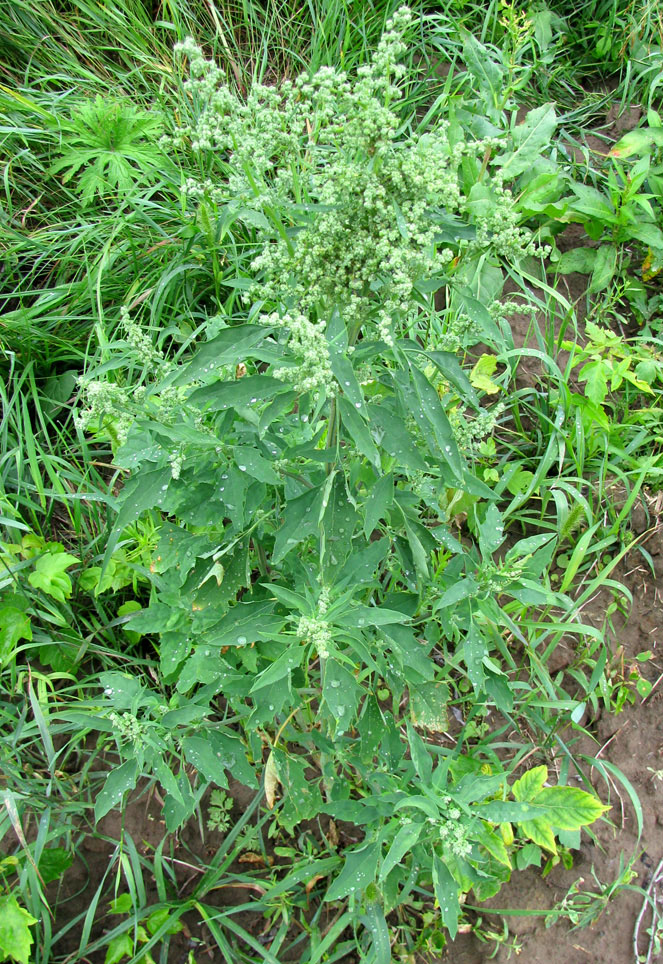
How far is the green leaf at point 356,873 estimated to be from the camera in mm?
1779

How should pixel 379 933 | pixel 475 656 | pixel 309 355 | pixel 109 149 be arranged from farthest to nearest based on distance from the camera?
pixel 109 149
pixel 379 933
pixel 475 656
pixel 309 355

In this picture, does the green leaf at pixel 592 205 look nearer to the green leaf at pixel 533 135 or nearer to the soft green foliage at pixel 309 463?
the soft green foliage at pixel 309 463

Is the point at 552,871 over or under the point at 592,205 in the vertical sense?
under

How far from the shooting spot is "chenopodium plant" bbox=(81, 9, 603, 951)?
147 cm

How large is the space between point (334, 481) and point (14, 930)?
1.63m

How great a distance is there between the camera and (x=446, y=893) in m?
1.64

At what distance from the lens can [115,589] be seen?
2.73 m

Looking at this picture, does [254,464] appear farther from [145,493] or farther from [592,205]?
[592,205]

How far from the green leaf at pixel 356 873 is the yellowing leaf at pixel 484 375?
1856 mm

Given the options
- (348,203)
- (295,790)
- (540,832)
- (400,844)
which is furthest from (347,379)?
(540,832)

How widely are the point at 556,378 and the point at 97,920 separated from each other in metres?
2.62

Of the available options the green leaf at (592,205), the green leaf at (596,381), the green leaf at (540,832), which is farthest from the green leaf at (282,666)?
the green leaf at (592,205)

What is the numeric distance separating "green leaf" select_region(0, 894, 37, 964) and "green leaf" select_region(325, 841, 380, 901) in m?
0.97

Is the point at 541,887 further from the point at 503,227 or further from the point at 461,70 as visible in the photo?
the point at 461,70
